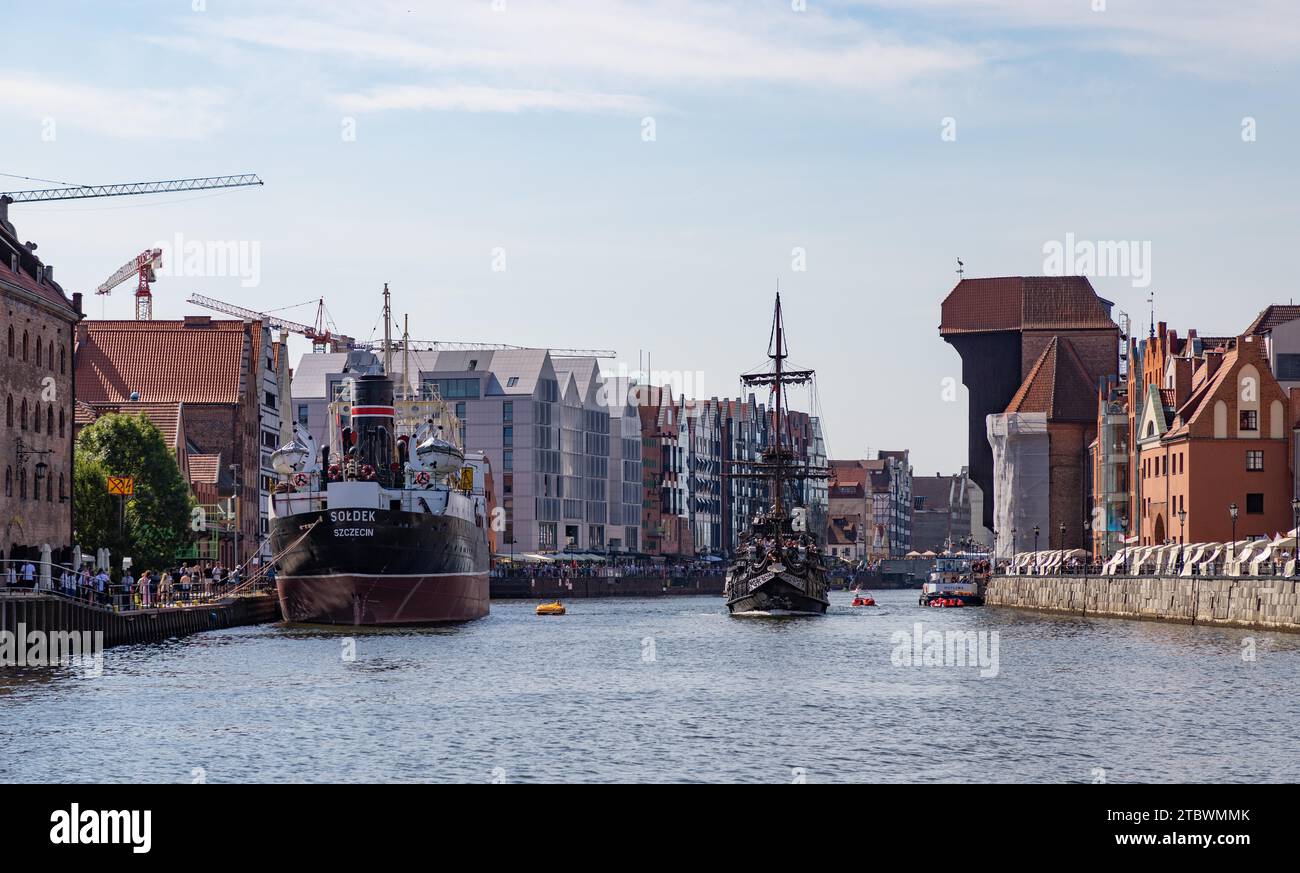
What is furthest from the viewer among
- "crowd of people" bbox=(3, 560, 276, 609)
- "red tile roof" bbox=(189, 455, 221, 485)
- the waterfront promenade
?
"red tile roof" bbox=(189, 455, 221, 485)

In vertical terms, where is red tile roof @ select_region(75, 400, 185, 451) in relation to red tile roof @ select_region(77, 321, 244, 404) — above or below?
below

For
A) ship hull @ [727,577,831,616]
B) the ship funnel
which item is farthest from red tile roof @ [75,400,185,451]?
ship hull @ [727,577,831,616]

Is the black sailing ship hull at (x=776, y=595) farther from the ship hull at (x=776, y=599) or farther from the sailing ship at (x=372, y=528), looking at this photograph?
the sailing ship at (x=372, y=528)

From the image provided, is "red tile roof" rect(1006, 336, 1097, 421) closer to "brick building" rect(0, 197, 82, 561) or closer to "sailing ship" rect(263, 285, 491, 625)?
"sailing ship" rect(263, 285, 491, 625)

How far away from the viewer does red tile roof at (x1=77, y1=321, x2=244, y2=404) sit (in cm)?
14812

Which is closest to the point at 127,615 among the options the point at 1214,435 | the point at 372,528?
the point at 372,528

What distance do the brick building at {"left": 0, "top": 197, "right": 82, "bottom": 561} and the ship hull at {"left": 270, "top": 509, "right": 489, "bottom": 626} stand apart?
34.9ft

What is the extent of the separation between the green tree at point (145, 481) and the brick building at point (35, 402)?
24.5 ft

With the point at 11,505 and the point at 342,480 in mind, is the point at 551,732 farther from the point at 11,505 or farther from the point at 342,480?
the point at 342,480

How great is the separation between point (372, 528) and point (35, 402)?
16148 mm

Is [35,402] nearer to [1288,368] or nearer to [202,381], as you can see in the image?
[202,381]

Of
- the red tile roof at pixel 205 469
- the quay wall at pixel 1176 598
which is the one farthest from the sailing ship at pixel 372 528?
the red tile roof at pixel 205 469

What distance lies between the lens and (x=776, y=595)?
4577 inches

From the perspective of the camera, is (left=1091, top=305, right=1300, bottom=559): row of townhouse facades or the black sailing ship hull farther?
(left=1091, top=305, right=1300, bottom=559): row of townhouse facades
